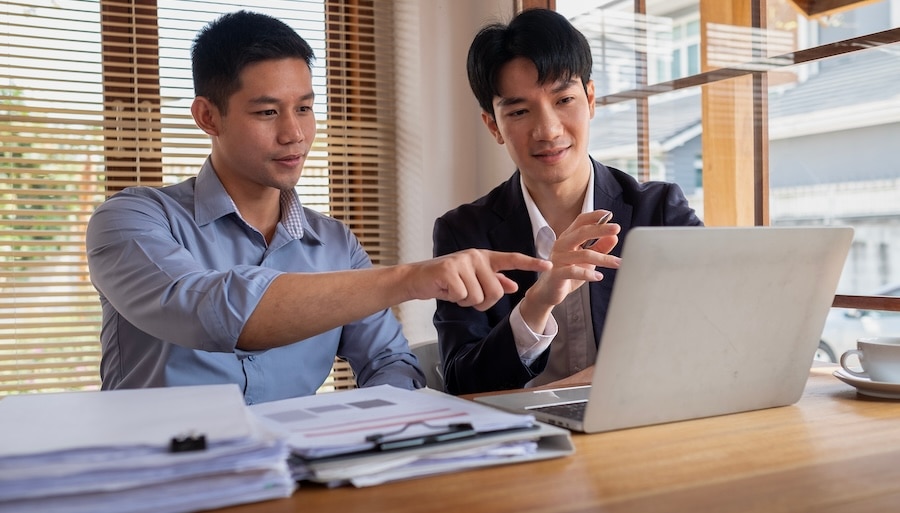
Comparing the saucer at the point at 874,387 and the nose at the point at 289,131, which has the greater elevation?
the nose at the point at 289,131

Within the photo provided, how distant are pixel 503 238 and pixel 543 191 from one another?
0.16 meters

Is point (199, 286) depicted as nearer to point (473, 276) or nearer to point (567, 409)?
point (473, 276)

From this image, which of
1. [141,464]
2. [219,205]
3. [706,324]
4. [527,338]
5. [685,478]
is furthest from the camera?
[219,205]

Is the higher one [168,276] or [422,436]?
[168,276]

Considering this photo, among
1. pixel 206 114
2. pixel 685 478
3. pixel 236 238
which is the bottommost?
pixel 685 478

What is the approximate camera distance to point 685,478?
851 millimetres

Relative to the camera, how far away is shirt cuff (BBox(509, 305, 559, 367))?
1.51 metres

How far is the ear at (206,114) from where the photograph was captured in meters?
1.93

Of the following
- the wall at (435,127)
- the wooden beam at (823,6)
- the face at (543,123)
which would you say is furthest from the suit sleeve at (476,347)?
the wall at (435,127)

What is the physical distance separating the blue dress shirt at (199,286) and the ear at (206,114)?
0.10 meters

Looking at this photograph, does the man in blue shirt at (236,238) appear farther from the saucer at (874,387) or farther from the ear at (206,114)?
the saucer at (874,387)

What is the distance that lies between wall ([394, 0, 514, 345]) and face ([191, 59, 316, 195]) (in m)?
1.55

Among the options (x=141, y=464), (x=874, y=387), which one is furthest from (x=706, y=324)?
(x=141, y=464)

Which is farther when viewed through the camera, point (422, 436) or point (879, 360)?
point (879, 360)
